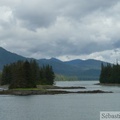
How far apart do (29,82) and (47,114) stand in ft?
258

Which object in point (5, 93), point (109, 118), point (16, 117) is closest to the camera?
point (109, 118)

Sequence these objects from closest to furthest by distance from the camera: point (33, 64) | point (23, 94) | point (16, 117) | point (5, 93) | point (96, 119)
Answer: point (96, 119) < point (16, 117) < point (23, 94) < point (5, 93) < point (33, 64)

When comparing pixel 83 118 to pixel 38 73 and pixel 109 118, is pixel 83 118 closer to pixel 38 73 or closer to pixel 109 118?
pixel 109 118

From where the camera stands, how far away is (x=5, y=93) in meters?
148

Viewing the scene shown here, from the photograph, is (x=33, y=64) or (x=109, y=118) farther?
(x=33, y=64)

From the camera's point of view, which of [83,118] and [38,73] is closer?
[83,118]

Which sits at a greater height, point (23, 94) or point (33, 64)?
point (33, 64)

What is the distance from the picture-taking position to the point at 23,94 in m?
139

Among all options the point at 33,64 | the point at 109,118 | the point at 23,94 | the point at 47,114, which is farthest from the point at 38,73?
the point at 109,118

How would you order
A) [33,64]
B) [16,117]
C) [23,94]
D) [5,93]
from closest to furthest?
[16,117], [23,94], [5,93], [33,64]

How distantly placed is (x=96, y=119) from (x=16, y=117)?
615 inches

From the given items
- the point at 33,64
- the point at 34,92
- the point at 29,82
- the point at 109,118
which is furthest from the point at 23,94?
the point at 109,118

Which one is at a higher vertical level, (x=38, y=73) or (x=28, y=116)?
(x=38, y=73)

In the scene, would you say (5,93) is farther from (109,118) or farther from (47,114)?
(109,118)
